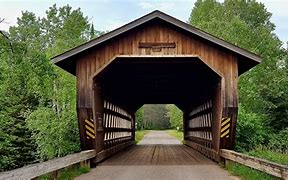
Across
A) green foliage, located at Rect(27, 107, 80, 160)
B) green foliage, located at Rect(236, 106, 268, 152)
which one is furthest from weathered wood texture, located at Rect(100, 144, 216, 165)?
green foliage, located at Rect(27, 107, 80, 160)

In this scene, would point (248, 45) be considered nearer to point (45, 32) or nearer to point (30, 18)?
point (45, 32)

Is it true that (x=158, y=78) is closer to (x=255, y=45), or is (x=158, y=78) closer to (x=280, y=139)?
(x=280, y=139)

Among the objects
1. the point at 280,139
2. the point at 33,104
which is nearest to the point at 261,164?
the point at 280,139

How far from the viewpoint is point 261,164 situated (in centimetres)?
850

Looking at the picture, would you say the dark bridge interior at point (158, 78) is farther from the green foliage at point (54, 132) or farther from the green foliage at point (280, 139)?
the green foliage at point (280, 139)

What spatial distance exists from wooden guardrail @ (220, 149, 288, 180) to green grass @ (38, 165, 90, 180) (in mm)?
3957

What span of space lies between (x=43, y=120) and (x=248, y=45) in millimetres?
15843

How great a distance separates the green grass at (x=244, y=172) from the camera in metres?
9.02

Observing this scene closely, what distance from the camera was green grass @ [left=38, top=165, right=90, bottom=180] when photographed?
891 centimetres

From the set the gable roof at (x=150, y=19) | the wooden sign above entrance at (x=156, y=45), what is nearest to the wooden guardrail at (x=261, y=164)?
the gable roof at (x=150, y=19)

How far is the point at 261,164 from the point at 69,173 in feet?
14.9

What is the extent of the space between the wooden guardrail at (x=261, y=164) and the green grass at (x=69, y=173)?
13.0ft

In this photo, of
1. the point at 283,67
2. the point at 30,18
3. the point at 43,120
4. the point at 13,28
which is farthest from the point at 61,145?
the point at 30,18

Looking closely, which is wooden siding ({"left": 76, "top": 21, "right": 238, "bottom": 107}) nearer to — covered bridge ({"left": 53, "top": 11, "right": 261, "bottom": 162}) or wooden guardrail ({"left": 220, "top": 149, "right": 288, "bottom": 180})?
covered bridge ({"left": 53, "top": 11, "right": 261, "bottom": 162})
